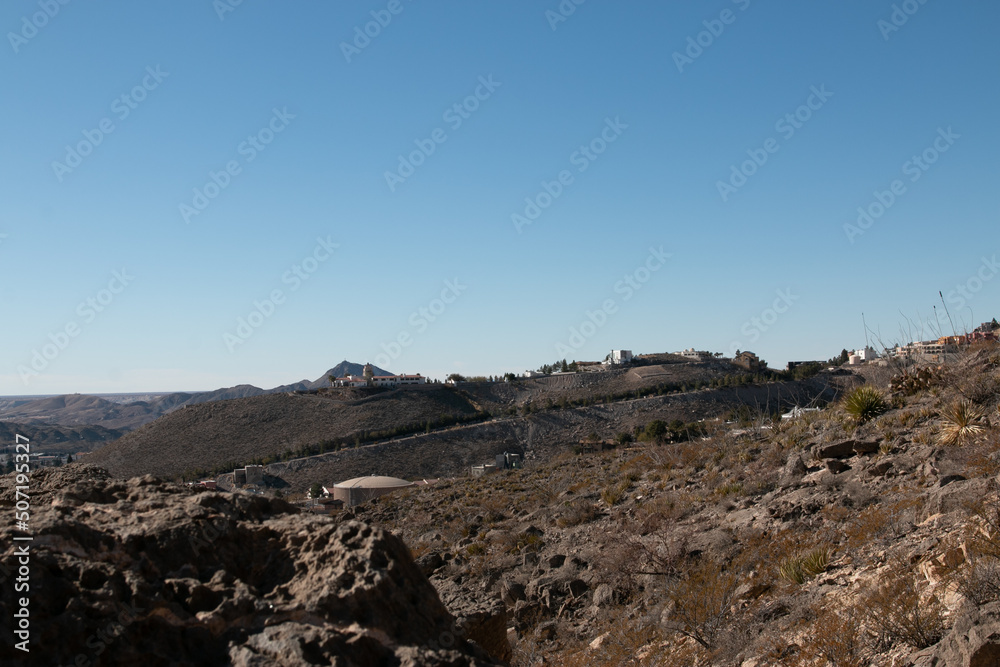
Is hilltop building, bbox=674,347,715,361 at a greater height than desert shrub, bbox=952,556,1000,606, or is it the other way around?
hilltop building, bbox=674,347,715,361

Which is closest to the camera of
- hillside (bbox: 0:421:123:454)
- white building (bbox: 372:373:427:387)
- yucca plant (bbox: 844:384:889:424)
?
yucca plant (bbox: 844:384:889:424)

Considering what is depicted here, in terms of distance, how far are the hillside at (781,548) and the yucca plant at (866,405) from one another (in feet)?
0.13

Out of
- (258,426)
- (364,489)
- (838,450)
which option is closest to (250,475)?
(258,426)

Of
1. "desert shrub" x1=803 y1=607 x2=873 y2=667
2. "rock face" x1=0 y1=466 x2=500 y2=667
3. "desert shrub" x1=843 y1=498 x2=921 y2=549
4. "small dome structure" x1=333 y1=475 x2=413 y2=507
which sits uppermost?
"small dome structure" x1=333 y1=475 x2=413 y2=507

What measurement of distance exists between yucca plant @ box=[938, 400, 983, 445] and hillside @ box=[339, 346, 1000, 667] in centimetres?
3

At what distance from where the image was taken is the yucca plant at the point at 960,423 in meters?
9.77

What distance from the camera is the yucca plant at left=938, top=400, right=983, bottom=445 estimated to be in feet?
32.0

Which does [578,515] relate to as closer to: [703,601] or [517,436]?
[703,601]

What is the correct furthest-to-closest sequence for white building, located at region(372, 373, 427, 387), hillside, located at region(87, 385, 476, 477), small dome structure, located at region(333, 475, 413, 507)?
white building, located at region(372, 373, 427, 387) < hillside, located at region(87, 385, 476, 477) < small dome structure, located at region(333, 475, 413, 507)

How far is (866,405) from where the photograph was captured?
1337 cm

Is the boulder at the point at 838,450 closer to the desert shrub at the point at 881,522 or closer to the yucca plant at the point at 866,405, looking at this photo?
the yucca plant at the point at 866,405

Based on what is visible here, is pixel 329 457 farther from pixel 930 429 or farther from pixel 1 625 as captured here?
pixel 1 625

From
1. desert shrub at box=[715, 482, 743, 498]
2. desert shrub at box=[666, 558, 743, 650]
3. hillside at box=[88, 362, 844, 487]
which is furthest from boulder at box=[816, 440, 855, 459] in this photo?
hillside at box=[88, 362, 844, 487]

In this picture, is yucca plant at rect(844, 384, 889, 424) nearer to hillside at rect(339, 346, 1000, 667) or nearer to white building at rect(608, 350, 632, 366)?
hillside at rect(339, 346, 1000, 667)
